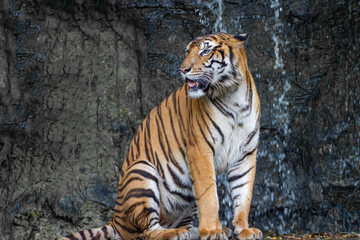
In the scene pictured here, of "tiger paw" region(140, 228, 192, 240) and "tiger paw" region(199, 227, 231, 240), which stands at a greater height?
"tiger paw" region(199, 227, 231, 240)

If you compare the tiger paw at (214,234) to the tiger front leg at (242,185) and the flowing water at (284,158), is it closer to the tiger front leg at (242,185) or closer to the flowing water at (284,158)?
the tiger front leg at (242,185)

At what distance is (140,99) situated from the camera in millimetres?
7168

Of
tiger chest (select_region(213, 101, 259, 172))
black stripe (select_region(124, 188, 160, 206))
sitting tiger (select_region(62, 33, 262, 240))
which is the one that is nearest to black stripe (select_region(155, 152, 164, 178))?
sitting tiger (select_region(62, 33, 262, 240))

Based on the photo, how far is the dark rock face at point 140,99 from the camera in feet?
22.5

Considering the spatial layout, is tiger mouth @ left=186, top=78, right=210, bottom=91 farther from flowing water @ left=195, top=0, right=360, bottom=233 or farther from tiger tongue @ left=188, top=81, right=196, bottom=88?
flowing water @ left=195, top=0, right=360, bottom=233

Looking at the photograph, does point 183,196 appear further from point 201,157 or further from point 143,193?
point 201,157

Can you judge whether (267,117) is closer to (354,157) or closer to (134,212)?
(354,157)

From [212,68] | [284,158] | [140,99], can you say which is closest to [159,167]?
[212,68]

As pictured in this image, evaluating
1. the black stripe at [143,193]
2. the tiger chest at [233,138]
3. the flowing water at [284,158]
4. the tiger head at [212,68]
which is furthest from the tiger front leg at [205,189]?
the flowing water at [284,158]

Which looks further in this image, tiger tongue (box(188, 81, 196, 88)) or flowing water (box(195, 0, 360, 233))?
flowing water (box(195, 0, 360, 233))

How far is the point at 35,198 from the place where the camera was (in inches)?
270

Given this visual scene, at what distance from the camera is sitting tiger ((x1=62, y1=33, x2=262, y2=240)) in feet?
13.4

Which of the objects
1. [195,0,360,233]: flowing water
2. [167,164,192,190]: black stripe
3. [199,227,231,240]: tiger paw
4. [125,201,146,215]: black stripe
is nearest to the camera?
[199,227,231,240]: tiger paw

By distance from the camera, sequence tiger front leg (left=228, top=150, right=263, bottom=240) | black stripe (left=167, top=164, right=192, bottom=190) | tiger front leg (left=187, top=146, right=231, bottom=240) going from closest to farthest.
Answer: tiger front leg (left=187, top=146, right=231, bottom=240)
tiger front leg (left=228, top=150, right=263, bottom=240)
black stripe (left=167, top=164, right=192, bottom=190)
